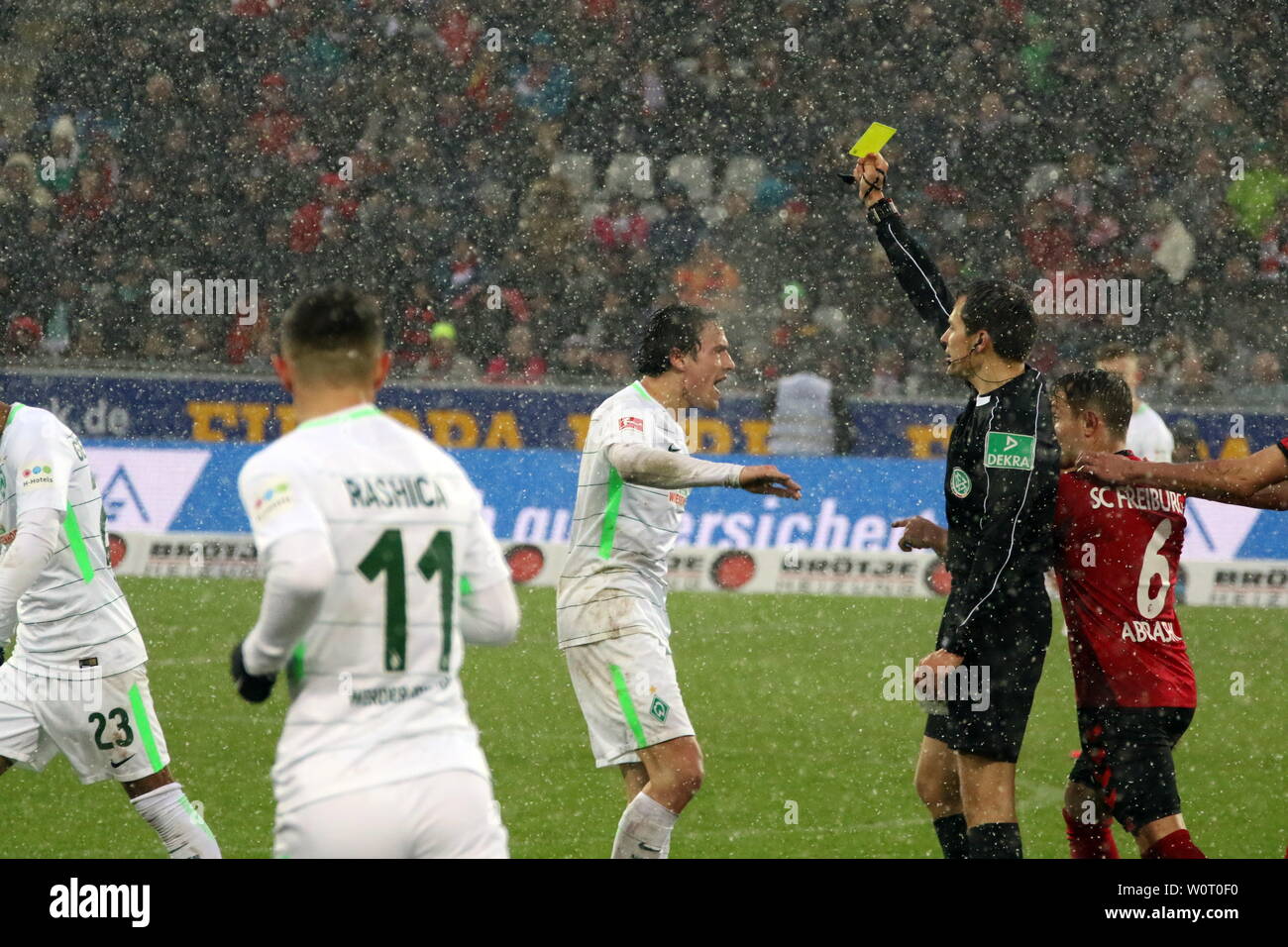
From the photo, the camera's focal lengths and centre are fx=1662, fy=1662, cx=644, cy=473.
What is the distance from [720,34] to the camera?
1795 centimetres

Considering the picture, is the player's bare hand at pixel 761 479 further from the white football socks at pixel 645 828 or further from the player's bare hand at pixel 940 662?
the white football socks at pixel 645 828

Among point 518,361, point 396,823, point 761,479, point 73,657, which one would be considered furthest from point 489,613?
point 518,361

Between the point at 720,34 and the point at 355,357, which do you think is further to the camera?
the point at 720,34

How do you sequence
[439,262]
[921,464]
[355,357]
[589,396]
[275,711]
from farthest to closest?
[439,262] → [589,396] → [921,464] → [275,711] → [355,357]

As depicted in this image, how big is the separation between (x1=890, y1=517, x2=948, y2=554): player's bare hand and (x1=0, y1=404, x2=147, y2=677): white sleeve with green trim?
2.57m

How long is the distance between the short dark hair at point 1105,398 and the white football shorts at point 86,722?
125 inches

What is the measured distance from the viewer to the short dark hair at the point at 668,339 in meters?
5.81

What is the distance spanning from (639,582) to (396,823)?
2452 millimetres

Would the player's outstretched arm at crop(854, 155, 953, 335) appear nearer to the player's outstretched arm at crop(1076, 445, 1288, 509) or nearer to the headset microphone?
the headset microphone
